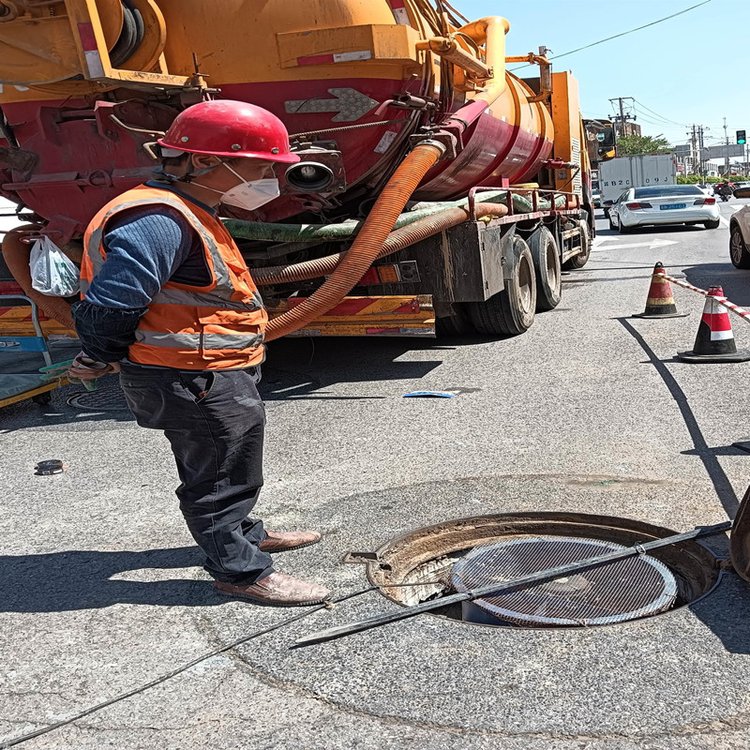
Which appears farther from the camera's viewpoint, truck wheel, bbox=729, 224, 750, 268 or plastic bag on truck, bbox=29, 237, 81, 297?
truck wheel, bbox=729, 224, 750, 268

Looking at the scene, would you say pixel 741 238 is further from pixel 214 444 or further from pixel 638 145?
pixel 638 145

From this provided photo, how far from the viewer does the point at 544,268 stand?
1027 centimetres

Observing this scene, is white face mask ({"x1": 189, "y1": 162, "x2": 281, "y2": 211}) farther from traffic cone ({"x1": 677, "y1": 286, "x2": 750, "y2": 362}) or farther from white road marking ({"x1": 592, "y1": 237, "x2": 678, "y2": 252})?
white road marking ({"x1": 592, "y1": 237, "x2": 678, "y2": 252})

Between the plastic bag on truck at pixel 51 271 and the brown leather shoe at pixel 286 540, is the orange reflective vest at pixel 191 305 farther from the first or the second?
the plastic bag on truck at pixel 51 271

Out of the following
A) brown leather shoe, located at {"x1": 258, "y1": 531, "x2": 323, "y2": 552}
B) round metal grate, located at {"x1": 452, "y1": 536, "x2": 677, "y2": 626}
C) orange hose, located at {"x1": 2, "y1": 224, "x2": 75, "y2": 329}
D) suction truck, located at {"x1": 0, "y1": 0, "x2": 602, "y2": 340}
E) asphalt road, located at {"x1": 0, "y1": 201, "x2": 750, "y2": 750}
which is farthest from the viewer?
orange hose, located at {"x1": 2, "y1": 224, "x2": 75, "y2": 329}

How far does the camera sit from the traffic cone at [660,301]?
9.40m

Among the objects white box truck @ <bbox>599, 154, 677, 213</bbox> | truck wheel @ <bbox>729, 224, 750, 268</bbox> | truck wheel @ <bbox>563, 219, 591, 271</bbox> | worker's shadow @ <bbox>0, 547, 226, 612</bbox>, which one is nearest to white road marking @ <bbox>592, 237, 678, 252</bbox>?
truck wheel @ <bbox>563, 219, 591, 271</bbox>

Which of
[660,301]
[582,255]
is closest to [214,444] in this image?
[660,301]

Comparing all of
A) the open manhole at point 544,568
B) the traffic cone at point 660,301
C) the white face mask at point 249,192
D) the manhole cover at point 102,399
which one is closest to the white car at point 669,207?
the traffic cone at point 660,301

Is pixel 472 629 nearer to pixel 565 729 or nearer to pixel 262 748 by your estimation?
Result: pixel 565 729

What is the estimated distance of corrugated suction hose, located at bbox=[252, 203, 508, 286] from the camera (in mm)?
6500

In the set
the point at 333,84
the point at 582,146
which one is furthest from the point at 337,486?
the point at 582,146

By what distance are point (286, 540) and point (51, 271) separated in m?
3.94

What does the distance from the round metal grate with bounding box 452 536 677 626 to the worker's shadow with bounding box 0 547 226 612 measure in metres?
1.07
